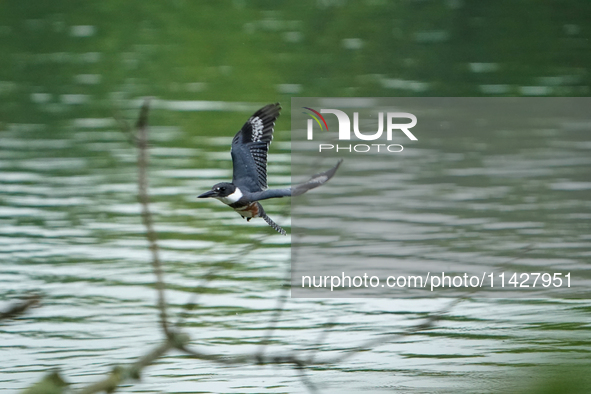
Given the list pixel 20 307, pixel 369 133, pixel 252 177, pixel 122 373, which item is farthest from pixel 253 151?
pixel 369 133

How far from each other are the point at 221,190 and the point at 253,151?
0.77 meters

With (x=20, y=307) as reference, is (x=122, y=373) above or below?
below

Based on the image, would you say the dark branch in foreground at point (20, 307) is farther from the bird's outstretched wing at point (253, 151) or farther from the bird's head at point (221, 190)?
the bird's outstretched wing at point (253, 151)

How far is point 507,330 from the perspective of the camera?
22.6 ft

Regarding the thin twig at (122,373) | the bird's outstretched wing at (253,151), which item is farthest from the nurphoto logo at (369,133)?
the thin twig at (122,373)

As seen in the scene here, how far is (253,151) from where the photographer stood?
423 centimetres

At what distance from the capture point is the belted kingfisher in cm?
329

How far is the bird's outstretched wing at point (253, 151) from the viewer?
3.79m

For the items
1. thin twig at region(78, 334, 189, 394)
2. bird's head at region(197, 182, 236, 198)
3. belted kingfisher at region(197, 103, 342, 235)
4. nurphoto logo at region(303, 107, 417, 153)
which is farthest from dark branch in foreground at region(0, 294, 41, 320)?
nurphoto logo at region(303, 107, 417, 153)

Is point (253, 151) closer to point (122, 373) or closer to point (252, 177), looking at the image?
point (252, 177)

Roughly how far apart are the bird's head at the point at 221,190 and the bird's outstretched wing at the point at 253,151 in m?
0.15

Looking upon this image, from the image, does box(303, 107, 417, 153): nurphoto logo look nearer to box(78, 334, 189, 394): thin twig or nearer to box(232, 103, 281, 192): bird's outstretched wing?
box(232, 103, 281, 192): bird's outstretched wing

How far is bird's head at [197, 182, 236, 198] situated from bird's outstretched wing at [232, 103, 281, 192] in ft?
0.49

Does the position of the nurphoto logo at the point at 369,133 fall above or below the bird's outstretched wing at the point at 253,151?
above
